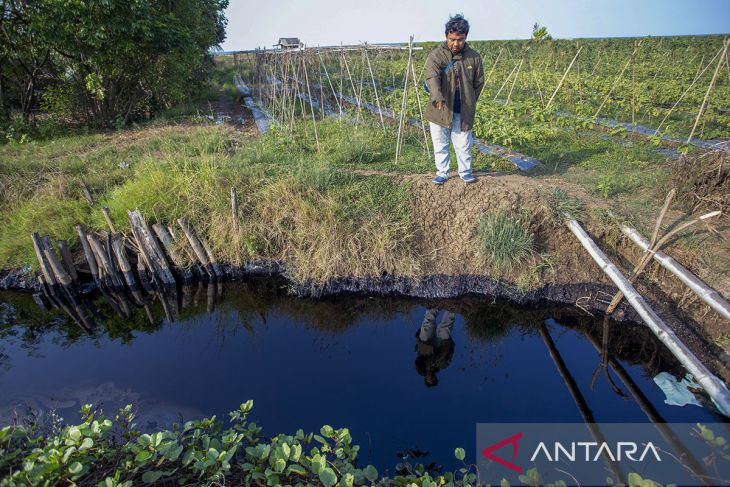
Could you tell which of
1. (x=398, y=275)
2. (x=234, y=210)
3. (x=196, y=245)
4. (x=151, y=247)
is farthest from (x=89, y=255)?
(x=398, y=275)

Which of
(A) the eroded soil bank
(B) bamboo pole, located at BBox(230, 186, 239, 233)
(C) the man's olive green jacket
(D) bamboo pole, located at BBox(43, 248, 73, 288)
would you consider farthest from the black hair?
(D) bamboo pole, located at BBox(43, 248, 73, 288)

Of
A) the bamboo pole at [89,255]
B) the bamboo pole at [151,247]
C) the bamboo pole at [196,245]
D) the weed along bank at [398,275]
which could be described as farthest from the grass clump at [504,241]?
the bamboo pole at [89,255]

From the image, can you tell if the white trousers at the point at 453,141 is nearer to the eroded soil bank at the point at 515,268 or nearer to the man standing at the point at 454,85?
the man standing at the point at 454,85

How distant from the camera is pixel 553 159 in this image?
6.56 meters

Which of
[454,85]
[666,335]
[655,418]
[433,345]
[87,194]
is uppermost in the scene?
[454,85]

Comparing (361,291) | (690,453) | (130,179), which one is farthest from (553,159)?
(130,179)

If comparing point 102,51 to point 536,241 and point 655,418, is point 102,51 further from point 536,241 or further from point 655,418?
point 655,418

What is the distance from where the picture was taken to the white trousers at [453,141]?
474 cm

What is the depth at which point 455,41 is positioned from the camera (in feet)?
13.9

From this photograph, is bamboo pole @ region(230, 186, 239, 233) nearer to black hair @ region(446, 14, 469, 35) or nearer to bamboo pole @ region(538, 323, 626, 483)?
black hair @ region(446, 14, 469, 35)

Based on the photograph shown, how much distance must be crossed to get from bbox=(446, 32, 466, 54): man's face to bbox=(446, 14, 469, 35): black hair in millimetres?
30

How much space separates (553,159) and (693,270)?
2.97 m

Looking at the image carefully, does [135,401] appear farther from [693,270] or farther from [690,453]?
[693,270]

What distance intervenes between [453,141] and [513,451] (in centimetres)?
325
